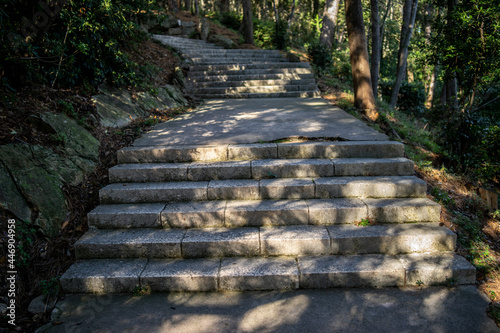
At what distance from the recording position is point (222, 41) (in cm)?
1405

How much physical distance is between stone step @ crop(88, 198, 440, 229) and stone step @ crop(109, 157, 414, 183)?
22.5 inches

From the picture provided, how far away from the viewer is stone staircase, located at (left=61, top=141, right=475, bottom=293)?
9.55ft

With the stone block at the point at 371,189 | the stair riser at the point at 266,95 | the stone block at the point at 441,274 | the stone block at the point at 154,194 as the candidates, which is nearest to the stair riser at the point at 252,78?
the stair riser at the point at 266,95

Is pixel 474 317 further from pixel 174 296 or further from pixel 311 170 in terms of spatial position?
pixel 174 296

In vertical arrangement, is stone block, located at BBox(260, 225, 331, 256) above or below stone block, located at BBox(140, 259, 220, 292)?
above

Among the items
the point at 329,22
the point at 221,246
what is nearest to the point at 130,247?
the point at 221,246

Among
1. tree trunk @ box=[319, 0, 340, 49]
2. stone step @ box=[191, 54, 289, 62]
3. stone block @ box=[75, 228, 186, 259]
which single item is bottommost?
stone block @ box=[75, 228, 186, 259]

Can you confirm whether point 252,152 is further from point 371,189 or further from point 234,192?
point 371,189

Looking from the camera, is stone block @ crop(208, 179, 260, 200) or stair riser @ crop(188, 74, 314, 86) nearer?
stone block @ crop(208, 179, 260, 200)

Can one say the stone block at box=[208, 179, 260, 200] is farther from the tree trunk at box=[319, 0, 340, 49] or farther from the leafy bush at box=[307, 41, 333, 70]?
the tree trunk at box=[319, 0, 340, 49]

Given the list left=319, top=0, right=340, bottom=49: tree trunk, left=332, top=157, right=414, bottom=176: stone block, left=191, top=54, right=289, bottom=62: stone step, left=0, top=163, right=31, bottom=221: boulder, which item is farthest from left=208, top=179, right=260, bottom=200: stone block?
left=319, top=0, right=340, bottom=49: tree trunk

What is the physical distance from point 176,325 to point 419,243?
2518 mm

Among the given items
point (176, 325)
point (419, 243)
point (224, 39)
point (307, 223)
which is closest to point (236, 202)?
point (307, 223)

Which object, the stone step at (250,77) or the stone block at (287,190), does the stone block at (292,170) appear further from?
the stone step at (250,77)
